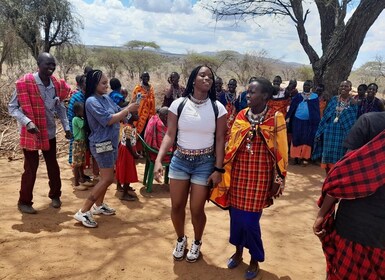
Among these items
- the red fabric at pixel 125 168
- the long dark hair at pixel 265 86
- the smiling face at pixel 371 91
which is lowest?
the red fabric at pixel 125 168

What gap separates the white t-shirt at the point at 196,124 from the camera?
2.82 metres

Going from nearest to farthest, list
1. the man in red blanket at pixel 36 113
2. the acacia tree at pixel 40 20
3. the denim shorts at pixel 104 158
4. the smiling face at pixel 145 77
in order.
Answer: the denim shorts at pixel 104 158 → the man in red blanket at pixel 36 113 → the smiling face at pixel 145 77 → the acacia tree at pixel 40 20

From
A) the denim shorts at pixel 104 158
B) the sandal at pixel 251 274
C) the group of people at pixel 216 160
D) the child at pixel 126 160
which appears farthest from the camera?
the child at pixel 126 160

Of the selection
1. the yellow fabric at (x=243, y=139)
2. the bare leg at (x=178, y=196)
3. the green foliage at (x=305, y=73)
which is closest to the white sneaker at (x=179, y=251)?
the bare leg at (x=178, y=196)

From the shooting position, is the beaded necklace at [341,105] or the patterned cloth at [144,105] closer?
the beaded necklace at [341,105]

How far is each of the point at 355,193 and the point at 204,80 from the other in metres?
1.44

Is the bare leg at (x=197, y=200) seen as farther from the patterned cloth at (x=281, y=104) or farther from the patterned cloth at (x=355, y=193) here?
the patterned cloth at (x=281, y=104)

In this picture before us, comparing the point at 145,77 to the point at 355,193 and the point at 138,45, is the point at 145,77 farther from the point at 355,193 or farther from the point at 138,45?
the point at 138,45

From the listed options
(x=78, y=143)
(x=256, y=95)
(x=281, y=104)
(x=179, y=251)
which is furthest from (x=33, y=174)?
(x=281, y=104)

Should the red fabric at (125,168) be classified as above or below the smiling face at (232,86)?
below

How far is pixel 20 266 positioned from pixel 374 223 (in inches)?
109

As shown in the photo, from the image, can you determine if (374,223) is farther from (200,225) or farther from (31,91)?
(31,91)

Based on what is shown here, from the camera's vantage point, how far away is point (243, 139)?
2.79 m

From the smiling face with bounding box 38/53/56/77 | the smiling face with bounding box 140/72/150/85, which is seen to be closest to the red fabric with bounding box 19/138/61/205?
the smiling face with bounding box 38/53/56/77
